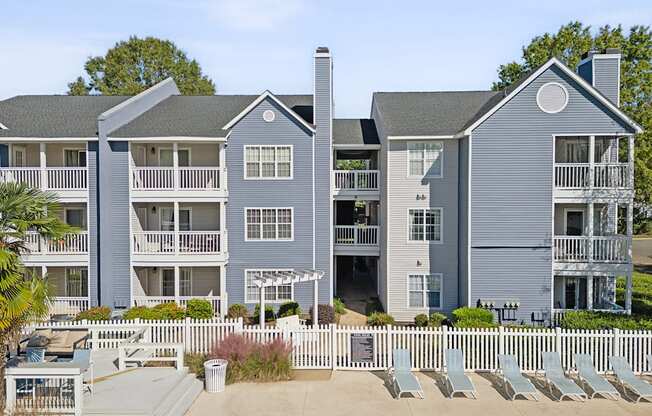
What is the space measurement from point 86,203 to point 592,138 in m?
20.2

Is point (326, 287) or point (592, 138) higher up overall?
point (592, 138)

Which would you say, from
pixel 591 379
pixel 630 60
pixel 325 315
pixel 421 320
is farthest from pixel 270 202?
pixel 630 60

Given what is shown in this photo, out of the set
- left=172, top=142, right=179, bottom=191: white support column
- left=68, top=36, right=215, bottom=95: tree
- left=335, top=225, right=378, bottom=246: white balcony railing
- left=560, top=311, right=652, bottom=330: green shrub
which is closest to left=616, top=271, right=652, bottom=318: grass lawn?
left=560, top=311, right=652, bottom=330: green shrub

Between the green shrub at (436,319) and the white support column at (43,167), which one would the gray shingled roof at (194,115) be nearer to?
the white support column at (43,167)

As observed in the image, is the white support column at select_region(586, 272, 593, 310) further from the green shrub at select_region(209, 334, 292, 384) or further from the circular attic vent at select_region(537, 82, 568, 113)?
the green shrub at select_region(209, 334, 292, 384)

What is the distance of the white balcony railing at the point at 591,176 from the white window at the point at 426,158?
4534 millimetres

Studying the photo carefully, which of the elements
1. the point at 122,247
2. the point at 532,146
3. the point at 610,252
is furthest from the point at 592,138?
the point at 122,247

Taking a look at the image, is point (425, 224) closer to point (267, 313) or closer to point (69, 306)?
point (267, 313)

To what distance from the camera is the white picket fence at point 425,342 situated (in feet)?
49.1

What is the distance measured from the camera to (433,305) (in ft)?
71.3

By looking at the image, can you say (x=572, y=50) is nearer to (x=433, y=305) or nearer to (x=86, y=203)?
(x=433, y=305)

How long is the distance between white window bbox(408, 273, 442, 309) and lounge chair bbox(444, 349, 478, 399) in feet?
22.5

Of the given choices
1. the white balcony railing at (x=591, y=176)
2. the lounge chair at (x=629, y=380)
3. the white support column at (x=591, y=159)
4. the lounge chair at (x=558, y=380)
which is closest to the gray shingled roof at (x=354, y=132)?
the white balcony railing at (x=591, y=176)

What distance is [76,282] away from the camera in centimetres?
2289
